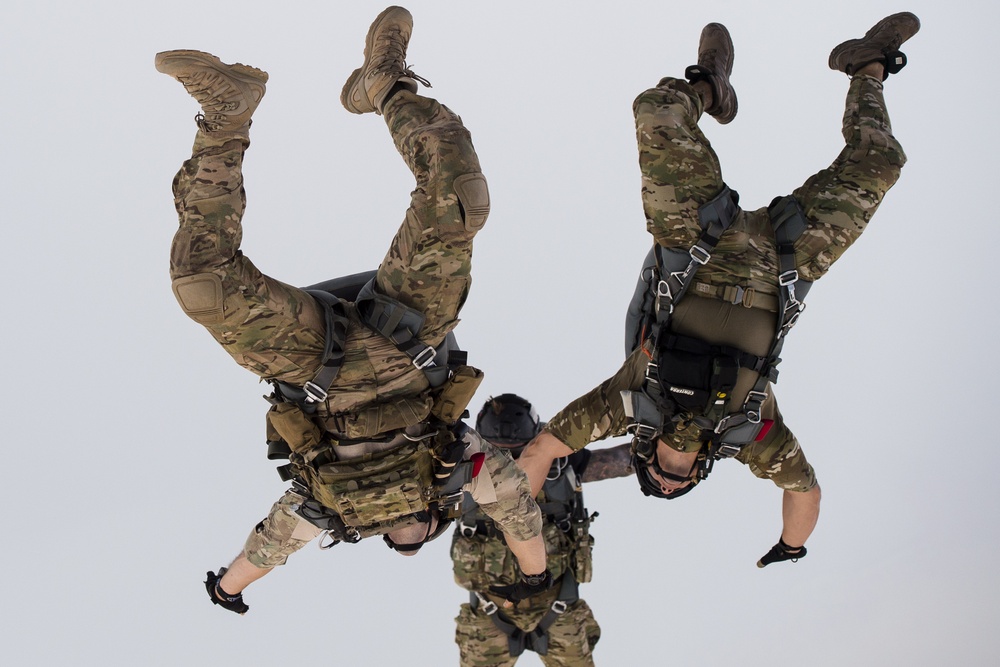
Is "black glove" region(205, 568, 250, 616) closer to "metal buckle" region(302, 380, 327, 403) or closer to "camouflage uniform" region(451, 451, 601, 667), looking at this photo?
"camouflage uniform" region(451, 451, 601, 667)

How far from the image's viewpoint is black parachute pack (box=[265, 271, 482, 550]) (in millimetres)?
5082

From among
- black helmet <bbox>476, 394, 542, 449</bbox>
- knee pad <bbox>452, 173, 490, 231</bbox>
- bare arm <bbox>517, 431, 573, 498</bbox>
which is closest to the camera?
knee pad <bbox>452, 173, 490, 231</bbox>

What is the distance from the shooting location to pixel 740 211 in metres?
5.79

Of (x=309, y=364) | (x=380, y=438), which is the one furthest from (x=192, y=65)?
(x=380, y=438)

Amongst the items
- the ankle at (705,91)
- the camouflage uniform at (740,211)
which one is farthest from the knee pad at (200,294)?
the ankle at (705,91)

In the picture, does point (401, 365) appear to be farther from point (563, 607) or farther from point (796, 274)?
point (563, 607)

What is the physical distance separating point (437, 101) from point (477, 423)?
2.86 m

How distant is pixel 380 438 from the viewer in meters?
5.33

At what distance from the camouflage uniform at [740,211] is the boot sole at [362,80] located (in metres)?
1.36

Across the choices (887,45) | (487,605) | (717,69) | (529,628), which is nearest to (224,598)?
(487,605)

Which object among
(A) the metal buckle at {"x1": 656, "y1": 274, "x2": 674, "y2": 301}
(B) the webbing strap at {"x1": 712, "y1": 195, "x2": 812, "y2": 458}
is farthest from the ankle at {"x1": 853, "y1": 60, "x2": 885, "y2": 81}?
(A) the metal buckle at {"x1": 656, "y1": 274, "x2": 674, "y2": 301}

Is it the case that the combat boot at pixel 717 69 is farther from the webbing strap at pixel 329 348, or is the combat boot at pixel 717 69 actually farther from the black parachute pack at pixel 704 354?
the webbing strap at pixel 329 348

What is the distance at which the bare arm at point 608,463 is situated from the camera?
743cm

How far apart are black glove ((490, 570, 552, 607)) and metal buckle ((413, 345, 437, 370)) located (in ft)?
6.69
